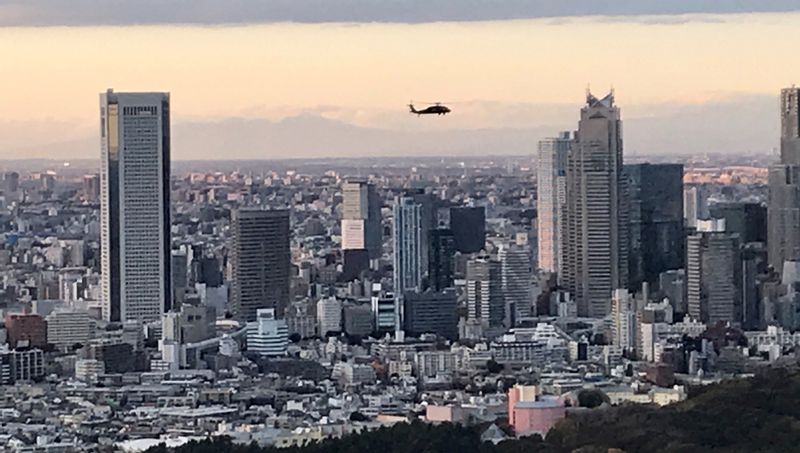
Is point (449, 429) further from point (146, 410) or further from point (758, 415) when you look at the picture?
point (146, 410)

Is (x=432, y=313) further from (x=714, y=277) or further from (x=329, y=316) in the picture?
(x=714, y=277)

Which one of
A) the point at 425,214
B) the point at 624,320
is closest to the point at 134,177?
the point at 425,214

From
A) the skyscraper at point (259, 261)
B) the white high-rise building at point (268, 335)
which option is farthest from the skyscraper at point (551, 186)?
the white high-rise building at point (268, 335)

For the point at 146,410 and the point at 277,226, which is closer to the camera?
the point at 146,410

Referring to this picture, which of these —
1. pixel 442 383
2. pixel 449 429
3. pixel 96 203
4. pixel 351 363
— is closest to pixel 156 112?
pixel 96 203

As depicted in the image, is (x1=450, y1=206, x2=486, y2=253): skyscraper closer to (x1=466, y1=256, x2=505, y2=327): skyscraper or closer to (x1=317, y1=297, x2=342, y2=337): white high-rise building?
(x1=466, y1=256, x2=505, y2=327): skyscraper

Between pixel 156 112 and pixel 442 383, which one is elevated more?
pixel 156 112
